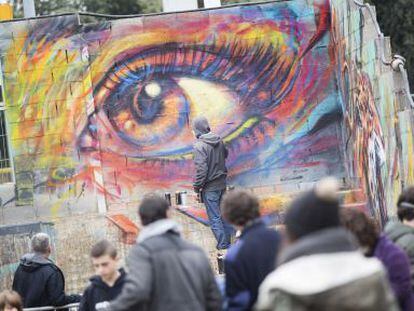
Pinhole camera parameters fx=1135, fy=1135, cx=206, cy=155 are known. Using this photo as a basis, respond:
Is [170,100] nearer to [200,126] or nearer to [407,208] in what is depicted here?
[200,126]

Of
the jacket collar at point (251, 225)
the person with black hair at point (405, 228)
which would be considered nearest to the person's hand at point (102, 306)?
the jacket collar at point (251, 225)

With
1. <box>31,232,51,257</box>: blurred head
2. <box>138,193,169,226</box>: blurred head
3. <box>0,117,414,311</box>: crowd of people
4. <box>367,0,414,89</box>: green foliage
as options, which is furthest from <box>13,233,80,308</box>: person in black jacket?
<box>367,0,414,89</box>: green foliage

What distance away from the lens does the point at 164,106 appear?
18.6 metres

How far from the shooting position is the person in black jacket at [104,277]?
27.6 ft

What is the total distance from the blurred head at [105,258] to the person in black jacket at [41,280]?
3.22m

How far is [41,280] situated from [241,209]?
4822mm

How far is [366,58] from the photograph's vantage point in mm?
16438

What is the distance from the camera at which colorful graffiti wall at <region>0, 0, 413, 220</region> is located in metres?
18.2

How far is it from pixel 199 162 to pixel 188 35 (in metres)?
3.56

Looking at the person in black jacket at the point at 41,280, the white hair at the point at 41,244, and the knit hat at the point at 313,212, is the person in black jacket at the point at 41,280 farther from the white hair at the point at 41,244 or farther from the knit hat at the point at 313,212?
the knit hat at the point at 313,212

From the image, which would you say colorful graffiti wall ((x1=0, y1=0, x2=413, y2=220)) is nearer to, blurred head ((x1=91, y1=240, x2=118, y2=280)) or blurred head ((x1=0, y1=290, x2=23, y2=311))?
blurred head ((x1=0, y1=290, x2=23, y2=311))

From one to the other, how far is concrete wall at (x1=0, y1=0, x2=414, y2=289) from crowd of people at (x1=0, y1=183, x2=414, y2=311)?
851 centimetres

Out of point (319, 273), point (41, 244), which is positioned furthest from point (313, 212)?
point (41, 244)

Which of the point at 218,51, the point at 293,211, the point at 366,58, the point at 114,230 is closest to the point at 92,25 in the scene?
the point at 218,51
